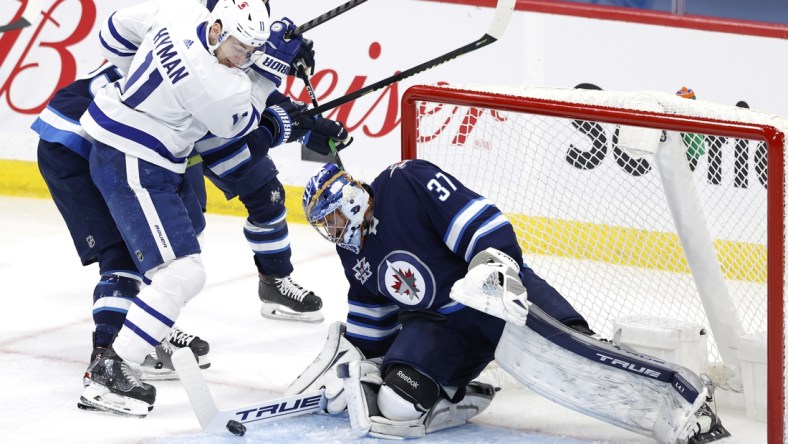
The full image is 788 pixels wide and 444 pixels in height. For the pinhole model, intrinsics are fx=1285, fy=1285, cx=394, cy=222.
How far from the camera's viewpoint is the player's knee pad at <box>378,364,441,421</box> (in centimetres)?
306

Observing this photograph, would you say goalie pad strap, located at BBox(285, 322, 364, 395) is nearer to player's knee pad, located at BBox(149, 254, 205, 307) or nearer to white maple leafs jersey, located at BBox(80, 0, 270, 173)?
player's knee pad, located at BBox(149, 254, 205, 307)

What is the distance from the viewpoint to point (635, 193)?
4.17 metres

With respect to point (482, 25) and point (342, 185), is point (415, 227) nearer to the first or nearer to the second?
point (342, 185)

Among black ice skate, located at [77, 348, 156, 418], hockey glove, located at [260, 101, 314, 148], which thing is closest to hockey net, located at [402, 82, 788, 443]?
hockey glove, located at [260, 101, 314, 148]

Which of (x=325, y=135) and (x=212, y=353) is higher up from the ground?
(x=325, y=135)

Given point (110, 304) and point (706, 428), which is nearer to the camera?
point (706, 428)

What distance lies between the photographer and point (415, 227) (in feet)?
10.1

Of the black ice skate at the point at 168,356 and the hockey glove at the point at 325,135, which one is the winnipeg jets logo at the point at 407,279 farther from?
the hockey glove at the point at 325,135

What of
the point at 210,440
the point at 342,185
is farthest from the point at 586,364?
the point at 210,440

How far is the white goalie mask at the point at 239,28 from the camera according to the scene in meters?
3.19

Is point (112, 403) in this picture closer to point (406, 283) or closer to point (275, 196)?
point (406, 283)

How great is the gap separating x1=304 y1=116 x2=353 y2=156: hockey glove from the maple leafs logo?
0.93 meters

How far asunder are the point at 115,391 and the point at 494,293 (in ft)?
3.57

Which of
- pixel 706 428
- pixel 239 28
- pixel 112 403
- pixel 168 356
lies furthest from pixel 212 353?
pixel 706 428
